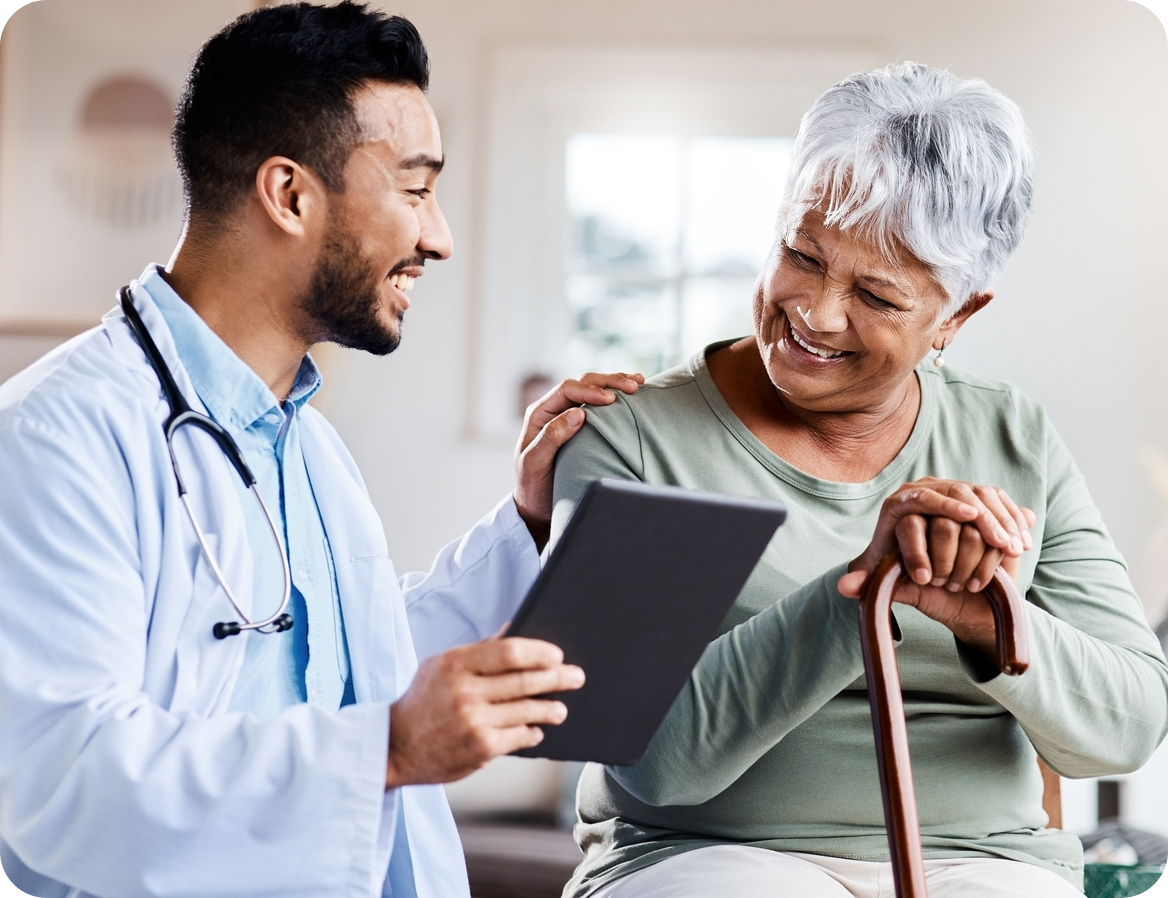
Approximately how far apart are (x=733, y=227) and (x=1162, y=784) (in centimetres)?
202

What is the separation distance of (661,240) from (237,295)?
8.63ft

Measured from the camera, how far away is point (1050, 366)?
350cm

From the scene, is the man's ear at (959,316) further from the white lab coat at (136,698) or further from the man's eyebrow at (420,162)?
the white lab coat at (136,698)

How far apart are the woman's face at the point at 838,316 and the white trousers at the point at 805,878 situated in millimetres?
511

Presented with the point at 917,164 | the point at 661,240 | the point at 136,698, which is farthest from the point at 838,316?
the point at 661,240

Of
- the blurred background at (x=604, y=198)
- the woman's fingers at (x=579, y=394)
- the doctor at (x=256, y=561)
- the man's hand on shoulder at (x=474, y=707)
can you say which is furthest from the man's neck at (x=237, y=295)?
the blurred background at (x=604, y=198)

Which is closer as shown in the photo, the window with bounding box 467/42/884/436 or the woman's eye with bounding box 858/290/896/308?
the woman's eye with bounding box 858/290/896/308

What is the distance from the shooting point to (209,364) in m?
1.20

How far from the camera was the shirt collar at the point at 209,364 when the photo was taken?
120 cm

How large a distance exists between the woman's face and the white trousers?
51 centimetres

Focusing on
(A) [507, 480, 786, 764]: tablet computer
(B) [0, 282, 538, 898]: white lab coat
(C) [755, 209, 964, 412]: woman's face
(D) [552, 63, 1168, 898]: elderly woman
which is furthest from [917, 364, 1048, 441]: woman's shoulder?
(B) [0, 282, 538, 898]: white lab coat

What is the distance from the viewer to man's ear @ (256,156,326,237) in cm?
122

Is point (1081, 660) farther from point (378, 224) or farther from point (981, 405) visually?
point (378, 224)

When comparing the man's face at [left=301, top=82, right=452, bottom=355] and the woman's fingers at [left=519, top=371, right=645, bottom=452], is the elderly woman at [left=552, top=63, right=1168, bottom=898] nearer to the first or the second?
the woman's fingers at [left=519, top=371, right=645, bottom=452]
